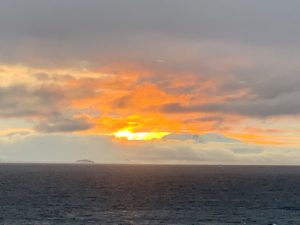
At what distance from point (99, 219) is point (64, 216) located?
9.35 metres

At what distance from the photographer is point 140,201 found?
15212 centimetres

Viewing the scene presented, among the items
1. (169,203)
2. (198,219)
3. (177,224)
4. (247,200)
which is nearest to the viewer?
(177,224)

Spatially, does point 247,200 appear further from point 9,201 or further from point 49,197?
point 9,201

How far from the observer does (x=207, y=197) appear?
169375 mm

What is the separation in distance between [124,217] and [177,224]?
1550 centimetres

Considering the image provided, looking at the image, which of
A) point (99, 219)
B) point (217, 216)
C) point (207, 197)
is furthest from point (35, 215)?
point (207, 197)

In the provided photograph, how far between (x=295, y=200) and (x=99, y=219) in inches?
3147

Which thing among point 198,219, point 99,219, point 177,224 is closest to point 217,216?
point 198,219

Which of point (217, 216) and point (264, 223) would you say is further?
point (217, 216)

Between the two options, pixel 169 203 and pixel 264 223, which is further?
pixel 169 203

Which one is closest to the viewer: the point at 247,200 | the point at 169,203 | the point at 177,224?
the point at 177,224

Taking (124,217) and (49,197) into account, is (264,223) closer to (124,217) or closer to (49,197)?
(124,217)

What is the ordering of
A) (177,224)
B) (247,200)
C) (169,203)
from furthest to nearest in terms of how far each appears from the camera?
(247,200)
(169,203)
(177,224)

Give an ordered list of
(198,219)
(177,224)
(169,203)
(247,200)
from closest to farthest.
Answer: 1. (177,224)
2. (198,219)
3. (169,203)
4. (247,200)
